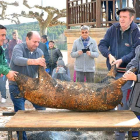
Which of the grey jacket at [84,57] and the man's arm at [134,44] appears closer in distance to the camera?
the man's arm at [134,44]

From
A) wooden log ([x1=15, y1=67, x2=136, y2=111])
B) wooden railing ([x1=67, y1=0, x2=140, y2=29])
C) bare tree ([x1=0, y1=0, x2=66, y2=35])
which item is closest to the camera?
wooden log ([x1=15, y1=67, x2=136, y2=111])

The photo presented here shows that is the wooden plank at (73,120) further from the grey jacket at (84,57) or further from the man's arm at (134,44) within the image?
the grey jacket at (84,57)

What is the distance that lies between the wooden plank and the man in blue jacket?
97 centimetres

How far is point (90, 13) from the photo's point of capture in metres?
9.51

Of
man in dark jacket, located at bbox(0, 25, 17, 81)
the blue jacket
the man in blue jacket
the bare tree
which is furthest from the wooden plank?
the bare tree

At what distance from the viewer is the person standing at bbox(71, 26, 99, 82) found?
644 cm

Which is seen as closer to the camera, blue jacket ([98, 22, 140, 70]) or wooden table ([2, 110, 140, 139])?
wooden table ([2, 110, 140, 139])

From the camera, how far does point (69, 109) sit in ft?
12.1

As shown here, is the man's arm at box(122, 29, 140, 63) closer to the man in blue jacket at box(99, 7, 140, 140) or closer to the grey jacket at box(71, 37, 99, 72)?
the man in blue jacket at box(99, 7, 140, 140)

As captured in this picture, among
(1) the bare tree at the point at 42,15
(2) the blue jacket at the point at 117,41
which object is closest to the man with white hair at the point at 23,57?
(2) the blue jacket at the point at 117,41

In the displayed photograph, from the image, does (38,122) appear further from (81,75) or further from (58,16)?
(58,16)

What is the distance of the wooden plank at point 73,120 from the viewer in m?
2.99

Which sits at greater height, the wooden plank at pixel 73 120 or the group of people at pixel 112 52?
the group of people at pixel 112 52

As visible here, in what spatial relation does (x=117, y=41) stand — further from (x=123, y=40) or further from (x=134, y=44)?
(x=134, y=44)
